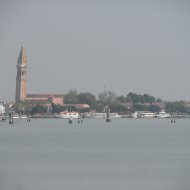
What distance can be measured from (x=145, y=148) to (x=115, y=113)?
140m

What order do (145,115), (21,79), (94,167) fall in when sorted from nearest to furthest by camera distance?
(94,167)
(21,79)
(145,115)

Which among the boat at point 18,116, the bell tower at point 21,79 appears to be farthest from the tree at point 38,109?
the boat at point 18,116

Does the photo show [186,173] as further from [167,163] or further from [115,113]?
[115,113]

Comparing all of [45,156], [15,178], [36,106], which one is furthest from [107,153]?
[36,106]

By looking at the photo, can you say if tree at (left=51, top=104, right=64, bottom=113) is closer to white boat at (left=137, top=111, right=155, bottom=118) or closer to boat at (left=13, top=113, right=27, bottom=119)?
boat at (left=13, top=113, right=27, bottom=119)

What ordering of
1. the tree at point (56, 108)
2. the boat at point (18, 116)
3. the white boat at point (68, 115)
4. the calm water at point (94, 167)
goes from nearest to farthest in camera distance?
the calm water at point (94, 167), the boat at point (18, 116), the white boat at point (68, 115), the tree at point (56, 108)

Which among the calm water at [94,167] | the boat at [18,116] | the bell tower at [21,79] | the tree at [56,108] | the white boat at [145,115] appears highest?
the bell tower at [21,79]

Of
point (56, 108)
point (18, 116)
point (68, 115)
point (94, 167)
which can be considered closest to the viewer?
point (94, 167)

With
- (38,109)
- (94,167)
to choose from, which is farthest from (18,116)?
(94,167)

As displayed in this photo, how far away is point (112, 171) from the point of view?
3953 centimetres

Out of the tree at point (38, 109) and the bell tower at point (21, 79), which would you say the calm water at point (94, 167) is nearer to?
the tree at point (38, 109)

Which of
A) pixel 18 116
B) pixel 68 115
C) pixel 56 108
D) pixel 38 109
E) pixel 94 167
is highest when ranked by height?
pixel 56 108

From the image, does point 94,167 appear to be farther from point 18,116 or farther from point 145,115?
point 145,115

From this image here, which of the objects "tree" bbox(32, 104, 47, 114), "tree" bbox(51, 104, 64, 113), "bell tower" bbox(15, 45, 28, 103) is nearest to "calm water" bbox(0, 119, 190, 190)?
"tree" bbox(32, 104, 47, 114)
